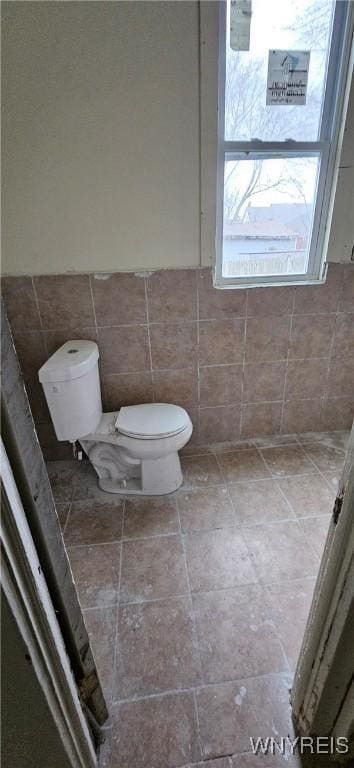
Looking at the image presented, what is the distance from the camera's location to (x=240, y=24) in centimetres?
144

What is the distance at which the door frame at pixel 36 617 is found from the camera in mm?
524

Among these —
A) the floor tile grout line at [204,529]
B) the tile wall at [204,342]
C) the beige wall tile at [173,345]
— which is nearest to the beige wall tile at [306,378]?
the tile wall at [204,342]

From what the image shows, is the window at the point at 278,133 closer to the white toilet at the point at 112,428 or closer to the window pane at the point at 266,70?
the window pane at the point at 266,70

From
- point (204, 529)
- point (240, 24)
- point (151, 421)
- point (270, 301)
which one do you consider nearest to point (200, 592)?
point (204, 529)

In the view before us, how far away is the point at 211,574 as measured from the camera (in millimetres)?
1421

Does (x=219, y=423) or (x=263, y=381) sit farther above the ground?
(x=263, y=381)

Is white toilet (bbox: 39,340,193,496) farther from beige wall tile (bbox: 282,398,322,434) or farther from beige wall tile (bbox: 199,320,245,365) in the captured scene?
beige wall tile (bbox: 282,398,322,434)

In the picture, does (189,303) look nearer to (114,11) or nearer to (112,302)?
(112,302)

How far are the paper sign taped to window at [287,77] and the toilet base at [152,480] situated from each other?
168 centimetres

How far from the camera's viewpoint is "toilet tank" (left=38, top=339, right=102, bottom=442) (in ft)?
5.03

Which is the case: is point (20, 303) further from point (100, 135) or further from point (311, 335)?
point (311, 335)

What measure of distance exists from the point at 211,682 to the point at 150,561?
0.48m

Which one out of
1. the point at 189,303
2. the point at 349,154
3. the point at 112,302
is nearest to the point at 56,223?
the point at 112,302

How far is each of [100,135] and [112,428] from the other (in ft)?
4.18
